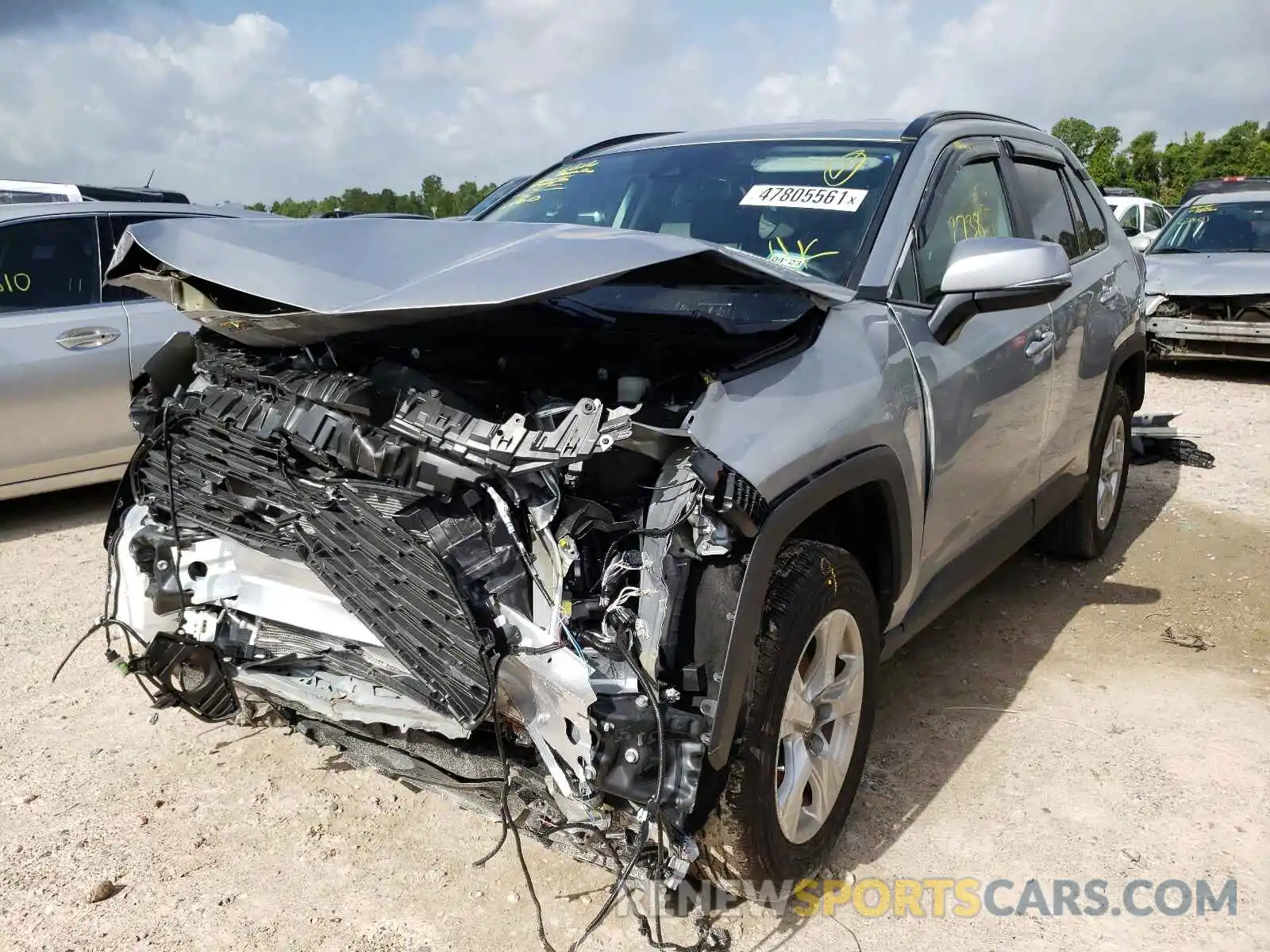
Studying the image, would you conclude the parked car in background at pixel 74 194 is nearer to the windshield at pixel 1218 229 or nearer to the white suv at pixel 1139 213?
the windshield at pixel 1218 229

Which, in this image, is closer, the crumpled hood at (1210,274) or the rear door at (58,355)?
the rear door at (58,355)

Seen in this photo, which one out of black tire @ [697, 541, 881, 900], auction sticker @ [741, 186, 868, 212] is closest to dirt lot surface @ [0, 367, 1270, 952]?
black tire @ [697, 541, 881, 900]

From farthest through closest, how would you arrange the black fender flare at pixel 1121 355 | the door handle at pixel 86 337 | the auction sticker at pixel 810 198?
the door handle at pixel 86 337 → the black fender flare at pixel 1121 355 → the auction sticker at pixel 810 198

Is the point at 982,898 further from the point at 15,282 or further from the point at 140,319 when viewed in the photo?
the point at 15,282

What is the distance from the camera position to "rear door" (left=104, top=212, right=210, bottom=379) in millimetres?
5277

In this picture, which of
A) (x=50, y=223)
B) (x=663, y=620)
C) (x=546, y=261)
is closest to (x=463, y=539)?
(x=663, y=620)

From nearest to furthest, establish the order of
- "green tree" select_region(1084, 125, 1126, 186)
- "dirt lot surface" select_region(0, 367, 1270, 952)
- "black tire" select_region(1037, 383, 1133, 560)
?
"dirt lot surface" select_region(0, 367, 1270, 952), "black tire" select_region(1037, 383, 1133, 560), "green tree" select_region(1084, 125, 1126, 186)

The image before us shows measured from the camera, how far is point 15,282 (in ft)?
16.6

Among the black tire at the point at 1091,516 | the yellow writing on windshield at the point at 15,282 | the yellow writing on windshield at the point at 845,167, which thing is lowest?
the black tire at the point at 1091,516

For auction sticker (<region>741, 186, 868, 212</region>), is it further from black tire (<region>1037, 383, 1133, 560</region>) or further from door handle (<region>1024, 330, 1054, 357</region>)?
black tire (<region>1037, 383, 1133, 560</region>)

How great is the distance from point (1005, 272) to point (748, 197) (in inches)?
35.5

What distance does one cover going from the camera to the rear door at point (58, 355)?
195 inches

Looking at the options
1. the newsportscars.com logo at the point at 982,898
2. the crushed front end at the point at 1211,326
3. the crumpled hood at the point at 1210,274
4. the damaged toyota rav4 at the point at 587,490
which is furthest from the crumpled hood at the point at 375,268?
the crumpled hood at the point at 1210,274

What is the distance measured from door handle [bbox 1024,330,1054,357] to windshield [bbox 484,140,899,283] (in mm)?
805
